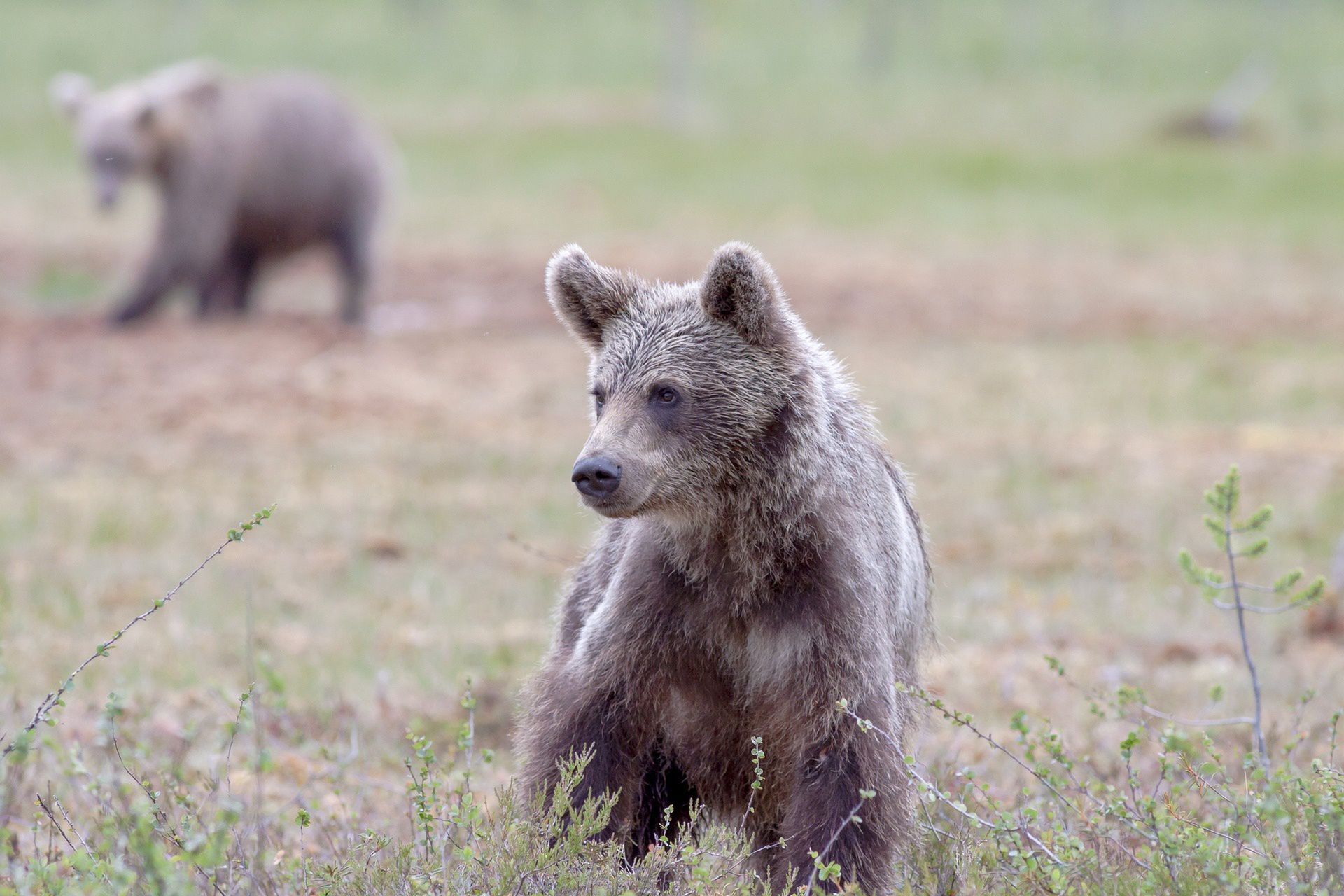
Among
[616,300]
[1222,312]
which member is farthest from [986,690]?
[1222,312]

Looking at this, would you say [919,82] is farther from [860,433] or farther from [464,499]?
[860,433]

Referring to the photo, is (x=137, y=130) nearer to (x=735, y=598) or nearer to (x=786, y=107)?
(x=735, y=598)

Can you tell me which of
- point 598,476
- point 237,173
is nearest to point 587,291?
point 598,476

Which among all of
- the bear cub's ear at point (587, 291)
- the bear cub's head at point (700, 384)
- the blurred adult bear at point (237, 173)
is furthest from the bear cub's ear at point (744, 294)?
the blurred adult bear at point (237, 173)

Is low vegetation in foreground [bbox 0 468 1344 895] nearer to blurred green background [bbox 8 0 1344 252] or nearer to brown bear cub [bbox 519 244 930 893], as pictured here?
brown bear cub [bbox 519 244 930 893]

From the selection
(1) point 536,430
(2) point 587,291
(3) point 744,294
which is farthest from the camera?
(1) point 536,430

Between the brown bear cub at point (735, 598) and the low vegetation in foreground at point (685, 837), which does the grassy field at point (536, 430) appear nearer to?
the low vegetation in foreground at point (685, 837)

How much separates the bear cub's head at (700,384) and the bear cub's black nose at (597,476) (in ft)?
0.23

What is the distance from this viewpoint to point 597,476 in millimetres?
4031

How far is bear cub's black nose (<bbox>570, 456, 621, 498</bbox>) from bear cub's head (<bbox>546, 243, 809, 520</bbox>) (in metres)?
0.07

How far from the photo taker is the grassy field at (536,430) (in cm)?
628

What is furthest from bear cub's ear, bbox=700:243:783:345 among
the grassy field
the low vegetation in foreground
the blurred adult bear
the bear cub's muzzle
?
the blurred adult bear

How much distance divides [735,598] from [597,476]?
51 cm

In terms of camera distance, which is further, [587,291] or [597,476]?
[587,291]
